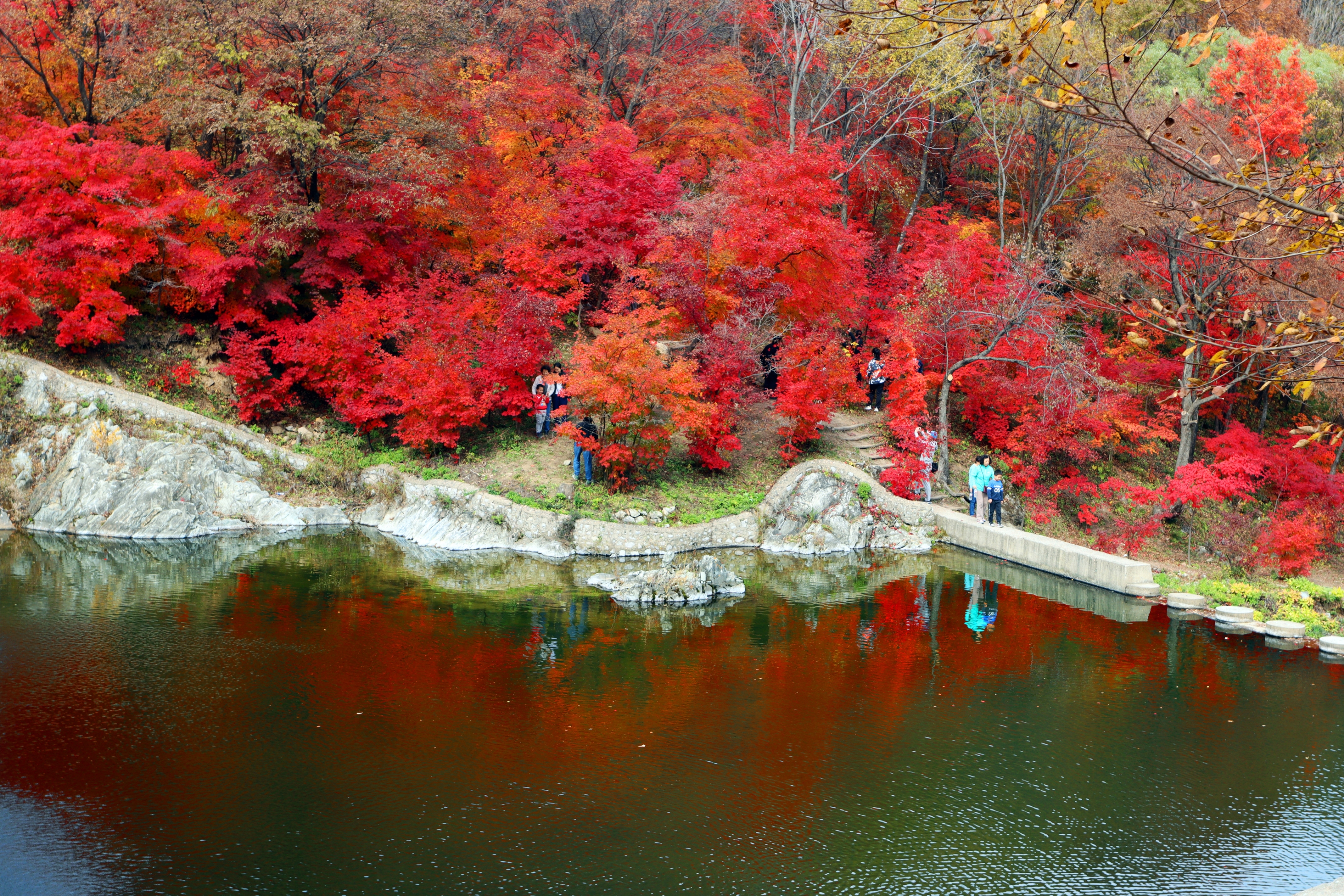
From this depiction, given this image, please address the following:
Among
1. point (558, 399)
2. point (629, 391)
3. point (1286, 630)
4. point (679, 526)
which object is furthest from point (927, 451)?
point (558, 399)

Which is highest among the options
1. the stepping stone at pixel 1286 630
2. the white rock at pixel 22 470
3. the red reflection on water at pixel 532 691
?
the white rock at pixel 22 470

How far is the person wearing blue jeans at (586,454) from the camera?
19578 millimetres

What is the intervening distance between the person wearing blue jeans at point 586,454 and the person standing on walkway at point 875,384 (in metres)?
6.81

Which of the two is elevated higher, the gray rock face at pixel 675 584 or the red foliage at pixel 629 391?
the red foliage at pixel 629 391

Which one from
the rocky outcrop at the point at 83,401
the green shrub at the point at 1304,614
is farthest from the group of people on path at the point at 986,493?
the rocky outcrop at the point at 83,401

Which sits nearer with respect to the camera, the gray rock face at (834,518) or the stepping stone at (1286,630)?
the stepping stone at (1286,630)

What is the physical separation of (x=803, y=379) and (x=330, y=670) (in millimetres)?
11895

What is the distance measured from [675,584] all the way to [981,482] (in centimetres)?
710

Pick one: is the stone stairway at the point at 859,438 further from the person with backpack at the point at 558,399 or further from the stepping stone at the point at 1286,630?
the stepping stone at the point at 1286,630

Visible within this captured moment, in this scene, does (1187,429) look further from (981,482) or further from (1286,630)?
(1286,630)

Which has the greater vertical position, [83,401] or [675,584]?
[83,401]

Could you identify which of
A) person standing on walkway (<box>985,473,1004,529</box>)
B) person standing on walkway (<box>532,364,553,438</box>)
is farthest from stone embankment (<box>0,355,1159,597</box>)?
person standing on walkway (<box>532,364,553,438</box>)

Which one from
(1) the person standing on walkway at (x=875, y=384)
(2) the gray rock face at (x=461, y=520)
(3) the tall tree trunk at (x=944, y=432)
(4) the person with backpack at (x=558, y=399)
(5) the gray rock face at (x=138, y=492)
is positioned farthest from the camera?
(1) the person standing on walkway at (x=875, y=384)

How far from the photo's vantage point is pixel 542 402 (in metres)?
21.3
